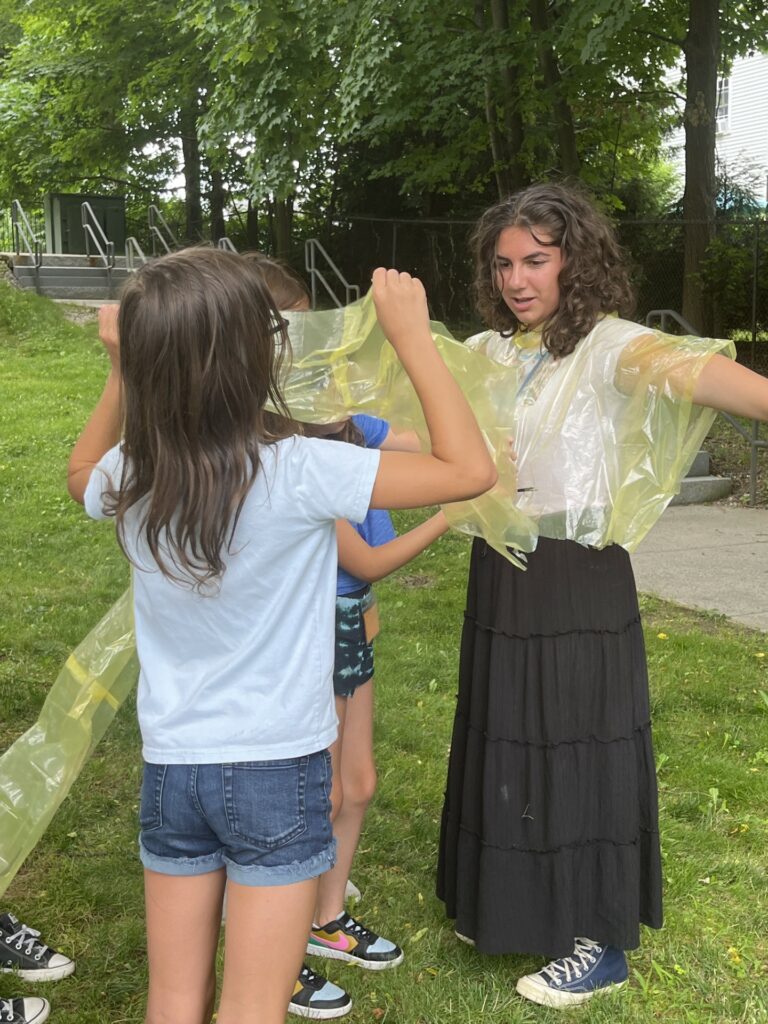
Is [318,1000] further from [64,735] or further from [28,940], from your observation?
[64,735]

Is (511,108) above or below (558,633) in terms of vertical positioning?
above

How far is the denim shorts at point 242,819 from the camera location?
1.67 m

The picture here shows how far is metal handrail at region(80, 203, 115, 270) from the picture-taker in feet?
55.9

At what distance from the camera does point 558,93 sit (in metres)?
11.8

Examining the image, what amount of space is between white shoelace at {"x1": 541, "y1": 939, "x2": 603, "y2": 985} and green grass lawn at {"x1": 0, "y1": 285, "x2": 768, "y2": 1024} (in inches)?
3.1

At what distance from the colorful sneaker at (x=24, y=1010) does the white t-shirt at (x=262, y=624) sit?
1168mm

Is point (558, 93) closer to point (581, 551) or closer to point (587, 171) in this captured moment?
point (587, 171)

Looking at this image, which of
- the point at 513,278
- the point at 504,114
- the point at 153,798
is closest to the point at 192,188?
the point at 504,114

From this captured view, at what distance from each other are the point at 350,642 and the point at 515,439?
0.59 meters

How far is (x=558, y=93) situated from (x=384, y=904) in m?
10.6

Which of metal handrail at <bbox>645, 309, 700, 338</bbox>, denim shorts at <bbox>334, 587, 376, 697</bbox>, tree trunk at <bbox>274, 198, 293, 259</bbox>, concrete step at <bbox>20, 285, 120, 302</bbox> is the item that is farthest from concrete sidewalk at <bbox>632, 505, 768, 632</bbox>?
tree trunk at <bbox>274, 198, 293, 259</bbox>

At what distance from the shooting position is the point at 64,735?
2.26 meters

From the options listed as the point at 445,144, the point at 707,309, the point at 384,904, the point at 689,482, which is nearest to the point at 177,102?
the point at 445,144

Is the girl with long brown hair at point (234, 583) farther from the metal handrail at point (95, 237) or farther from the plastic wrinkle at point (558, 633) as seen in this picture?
the metal handrail at point (95, 237)
